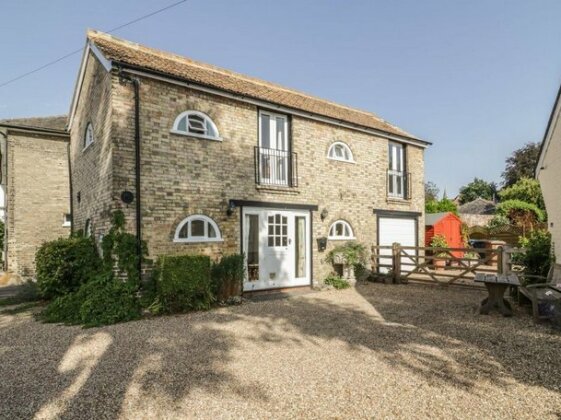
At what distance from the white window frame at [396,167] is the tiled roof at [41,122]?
42.3 feet

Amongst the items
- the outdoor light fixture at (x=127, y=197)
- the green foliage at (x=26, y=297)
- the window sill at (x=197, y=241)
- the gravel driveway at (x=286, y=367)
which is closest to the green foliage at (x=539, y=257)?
the gravel driveway at (x=286, y=367)

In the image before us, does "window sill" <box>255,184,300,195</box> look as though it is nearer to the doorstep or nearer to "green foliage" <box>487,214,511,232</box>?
the doorstep

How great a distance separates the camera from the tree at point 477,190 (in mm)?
65375

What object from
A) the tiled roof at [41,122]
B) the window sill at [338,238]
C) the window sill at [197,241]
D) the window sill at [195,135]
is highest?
the tiled roof at [41,122]

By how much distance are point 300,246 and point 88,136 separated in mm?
7289

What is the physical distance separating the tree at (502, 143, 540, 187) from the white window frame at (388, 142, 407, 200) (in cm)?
3290

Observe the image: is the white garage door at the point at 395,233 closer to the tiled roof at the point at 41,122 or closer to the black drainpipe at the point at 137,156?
the black drainpipe at the point at 137,156

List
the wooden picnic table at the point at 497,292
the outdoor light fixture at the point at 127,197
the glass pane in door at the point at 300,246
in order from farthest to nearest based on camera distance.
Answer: the glass pane in door at the point at 300,246 < the outdoor light fixture at the point at 127,197 < the wooden picnic table at the point at 497,292

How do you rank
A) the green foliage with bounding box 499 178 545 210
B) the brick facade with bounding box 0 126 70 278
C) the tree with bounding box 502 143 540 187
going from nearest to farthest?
the brick facade with bounding box 0 126 70 278
the green foliage with bounding box 499 178 545 210
the tree with bounding box 502 143 540 187

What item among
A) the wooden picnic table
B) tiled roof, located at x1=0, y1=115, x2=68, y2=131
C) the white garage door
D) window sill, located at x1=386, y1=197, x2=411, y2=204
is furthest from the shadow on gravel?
tiled roof, located at x1=0, y1=115, x2=68, y2=131

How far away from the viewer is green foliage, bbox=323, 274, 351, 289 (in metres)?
11.0

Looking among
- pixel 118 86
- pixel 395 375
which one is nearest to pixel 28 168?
pixel 118 86

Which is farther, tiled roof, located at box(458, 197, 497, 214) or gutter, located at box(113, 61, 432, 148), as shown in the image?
tiled roof, located at box(458, 197, 497, 214)

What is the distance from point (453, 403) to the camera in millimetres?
3514
